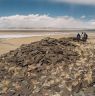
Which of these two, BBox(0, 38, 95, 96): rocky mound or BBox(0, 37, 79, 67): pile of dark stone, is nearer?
BBox(0, 38, 95, 96): rocky mound

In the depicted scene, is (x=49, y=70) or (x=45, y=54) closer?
(x=49, y=70)

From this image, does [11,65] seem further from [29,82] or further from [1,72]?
[29,82]

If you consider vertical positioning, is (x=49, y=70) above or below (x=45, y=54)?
below

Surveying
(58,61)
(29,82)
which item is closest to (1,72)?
(29,82)

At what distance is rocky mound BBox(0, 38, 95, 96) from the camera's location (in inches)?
775

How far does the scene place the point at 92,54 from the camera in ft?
74.3

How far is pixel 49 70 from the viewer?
68.3 feet

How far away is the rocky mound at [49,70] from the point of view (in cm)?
1969

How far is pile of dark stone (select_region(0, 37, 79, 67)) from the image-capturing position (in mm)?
21547

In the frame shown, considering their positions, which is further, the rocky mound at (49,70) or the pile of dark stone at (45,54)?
the pile of dark stone at (45,54)

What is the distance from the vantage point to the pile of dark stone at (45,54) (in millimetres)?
21547

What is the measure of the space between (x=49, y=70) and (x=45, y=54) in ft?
5.71

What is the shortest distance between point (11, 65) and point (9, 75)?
979mm

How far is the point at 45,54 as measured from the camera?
2208 centimetres
